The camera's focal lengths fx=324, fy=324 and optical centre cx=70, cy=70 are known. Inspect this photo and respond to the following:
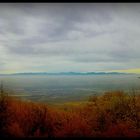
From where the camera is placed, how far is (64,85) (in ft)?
13.4

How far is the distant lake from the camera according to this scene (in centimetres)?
400

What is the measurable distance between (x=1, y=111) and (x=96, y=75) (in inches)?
49.9

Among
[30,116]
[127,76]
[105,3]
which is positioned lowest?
[30,116]

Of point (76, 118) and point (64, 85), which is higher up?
point (64, 85)

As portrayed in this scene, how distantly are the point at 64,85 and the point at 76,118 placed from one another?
44 centimetres

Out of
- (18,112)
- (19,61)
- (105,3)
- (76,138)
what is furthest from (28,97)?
(105,3)

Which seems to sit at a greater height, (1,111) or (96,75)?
(96,75)

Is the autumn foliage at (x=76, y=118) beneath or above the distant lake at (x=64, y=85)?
beneath

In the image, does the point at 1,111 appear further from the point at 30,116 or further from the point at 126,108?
the point at 126,108

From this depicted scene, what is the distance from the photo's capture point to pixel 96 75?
4.08 metres

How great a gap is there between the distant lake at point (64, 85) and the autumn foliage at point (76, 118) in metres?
0.09

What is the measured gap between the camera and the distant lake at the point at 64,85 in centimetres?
400

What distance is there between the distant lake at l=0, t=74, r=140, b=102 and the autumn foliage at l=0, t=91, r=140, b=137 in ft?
0.30

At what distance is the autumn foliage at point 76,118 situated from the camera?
3.95 m
